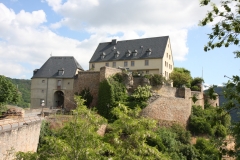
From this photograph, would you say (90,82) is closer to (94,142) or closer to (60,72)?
(60,72)

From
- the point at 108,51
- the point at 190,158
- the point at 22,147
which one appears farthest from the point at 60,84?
the point at 22,147

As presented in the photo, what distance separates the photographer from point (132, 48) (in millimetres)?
44812

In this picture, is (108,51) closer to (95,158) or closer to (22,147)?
(22,147)

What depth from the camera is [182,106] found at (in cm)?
3312

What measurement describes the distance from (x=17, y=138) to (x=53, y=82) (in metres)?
28.2

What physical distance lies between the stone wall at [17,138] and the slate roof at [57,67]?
23.6 meters

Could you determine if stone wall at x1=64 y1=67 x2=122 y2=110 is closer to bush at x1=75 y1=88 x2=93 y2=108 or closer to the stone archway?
bush at x1=75 y1=88 x2=93 y2=108

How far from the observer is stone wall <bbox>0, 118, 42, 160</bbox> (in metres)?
11.9

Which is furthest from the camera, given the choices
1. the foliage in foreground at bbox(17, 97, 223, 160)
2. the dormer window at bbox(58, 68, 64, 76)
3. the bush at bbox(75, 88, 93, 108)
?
the dormer window at bbox(58, 68, 64, 76)

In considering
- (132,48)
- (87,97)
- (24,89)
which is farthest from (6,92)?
(24,89)

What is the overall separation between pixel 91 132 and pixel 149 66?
3213 centimetres

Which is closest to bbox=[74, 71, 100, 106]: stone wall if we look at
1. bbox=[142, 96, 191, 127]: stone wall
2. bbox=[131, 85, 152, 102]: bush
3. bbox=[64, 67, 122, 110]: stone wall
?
bbox=[64, 67, 122, 110]: stone wall

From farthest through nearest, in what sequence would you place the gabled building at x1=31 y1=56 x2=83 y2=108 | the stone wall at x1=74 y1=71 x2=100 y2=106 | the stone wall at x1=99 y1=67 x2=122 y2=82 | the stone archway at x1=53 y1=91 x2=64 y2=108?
the stone archway at x1=53 y1=91 x2=64 y2=108 → the gabled building at x1=31 y1=56 x2=83 y2=108 → the stone wall at x1=74 y1=71 x2=100 y2=106 → the stone wall at x1=99 y1=67 x2=122 y2=82

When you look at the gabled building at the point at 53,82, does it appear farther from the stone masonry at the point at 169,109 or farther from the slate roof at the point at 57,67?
the stone masonry at the point at 169,109
